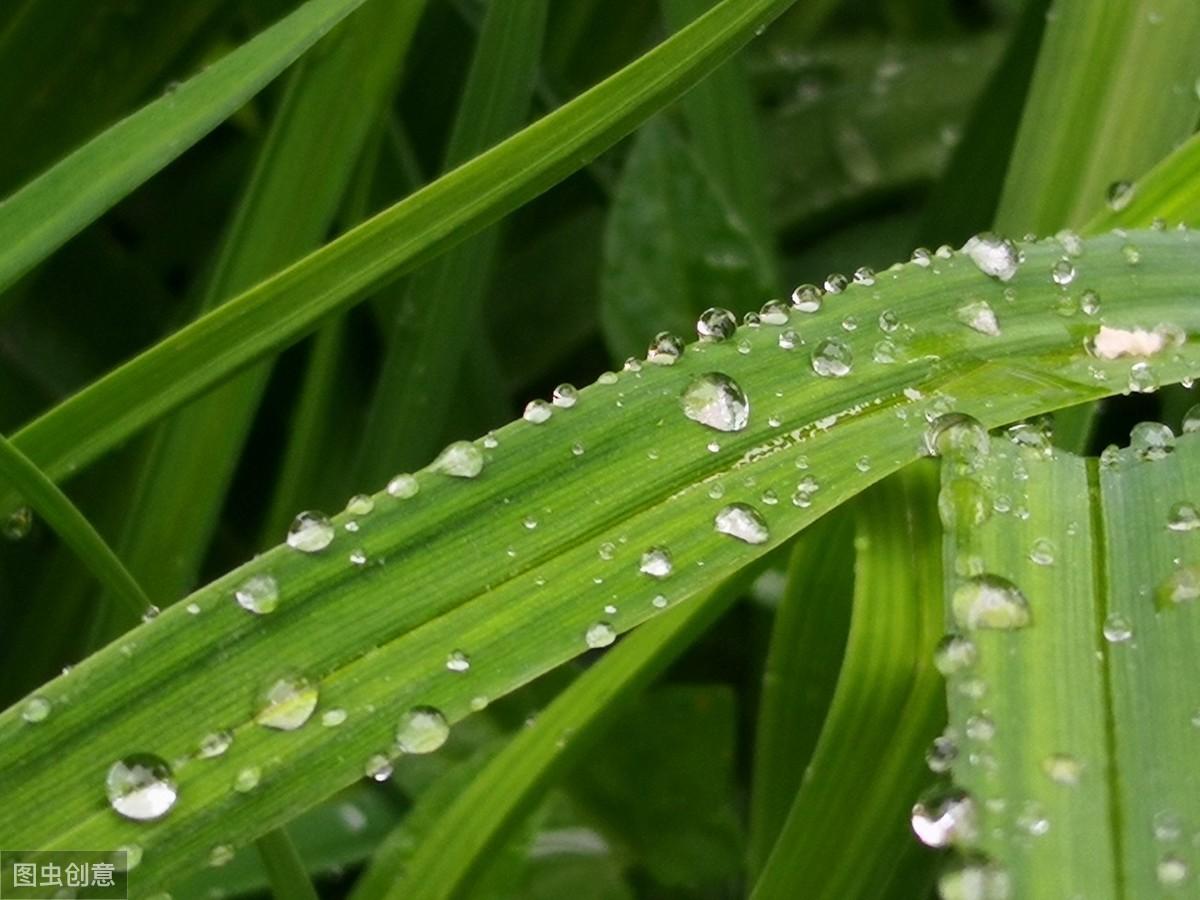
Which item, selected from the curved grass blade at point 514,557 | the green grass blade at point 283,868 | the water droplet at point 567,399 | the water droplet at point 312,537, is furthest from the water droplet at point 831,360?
the green grass blade at point 283,868

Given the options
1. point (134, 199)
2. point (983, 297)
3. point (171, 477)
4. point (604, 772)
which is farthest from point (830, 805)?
point (134, 199)

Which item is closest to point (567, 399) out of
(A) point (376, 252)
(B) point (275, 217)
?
(A) point (376, 252)

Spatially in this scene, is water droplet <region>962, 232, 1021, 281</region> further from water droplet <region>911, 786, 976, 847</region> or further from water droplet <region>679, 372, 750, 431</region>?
water droplet <region>911, 786, 976, 847</region>

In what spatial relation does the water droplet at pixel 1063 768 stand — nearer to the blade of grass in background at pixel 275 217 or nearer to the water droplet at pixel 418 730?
the water droplet at pixel 418 730

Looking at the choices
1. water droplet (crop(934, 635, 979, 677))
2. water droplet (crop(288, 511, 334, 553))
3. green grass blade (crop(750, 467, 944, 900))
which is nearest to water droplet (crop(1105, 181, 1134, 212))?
green grass blade (crop(750, 467, 944, 900))

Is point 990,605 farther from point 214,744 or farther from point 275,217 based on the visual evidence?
point 275,217

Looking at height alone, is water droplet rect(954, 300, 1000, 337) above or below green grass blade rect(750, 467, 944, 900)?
above
